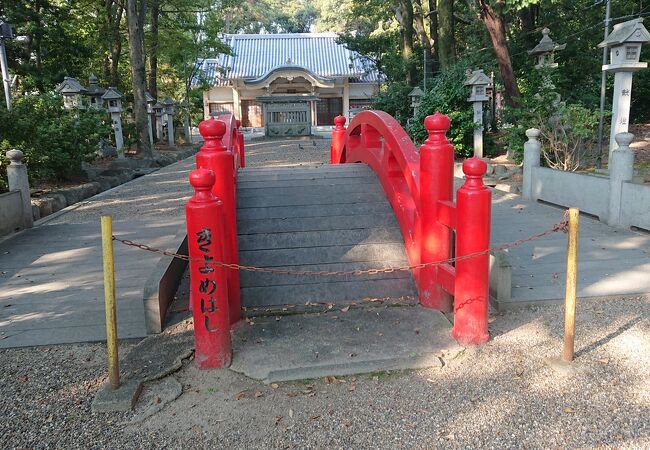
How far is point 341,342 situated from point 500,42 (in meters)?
11.3

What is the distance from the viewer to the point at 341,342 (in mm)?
3748

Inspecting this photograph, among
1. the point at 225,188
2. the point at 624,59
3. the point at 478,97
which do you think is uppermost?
the point at 624,59

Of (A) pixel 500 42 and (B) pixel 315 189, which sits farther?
(A) pixel 500 42

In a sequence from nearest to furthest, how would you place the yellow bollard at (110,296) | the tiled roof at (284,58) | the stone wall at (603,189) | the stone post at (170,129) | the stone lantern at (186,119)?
the yellow bollard at (110,296), the stone wall at (603,189), the stone post at (170,129), the stone lantern at (186,119), the tiled roof at (284,58)

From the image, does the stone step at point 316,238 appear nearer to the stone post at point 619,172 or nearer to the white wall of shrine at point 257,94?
the stone post at point 619,172

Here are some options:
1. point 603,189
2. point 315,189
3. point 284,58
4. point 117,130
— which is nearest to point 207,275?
point 315,189

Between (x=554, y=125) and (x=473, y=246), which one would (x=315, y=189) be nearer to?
(x=473, y=246)

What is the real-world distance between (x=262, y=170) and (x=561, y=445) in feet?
16.3

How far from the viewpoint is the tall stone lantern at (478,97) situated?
1269 centimetres

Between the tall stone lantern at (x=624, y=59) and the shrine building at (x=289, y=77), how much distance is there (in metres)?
24.3

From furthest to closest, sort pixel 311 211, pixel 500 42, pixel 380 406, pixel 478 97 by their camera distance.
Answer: pixel 500 42
pixel 478 97
pixel 311 211
pixel 380 406

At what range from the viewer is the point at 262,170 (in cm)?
689

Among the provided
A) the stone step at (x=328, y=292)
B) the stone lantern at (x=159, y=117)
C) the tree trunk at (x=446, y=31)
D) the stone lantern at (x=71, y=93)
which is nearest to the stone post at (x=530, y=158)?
the stone step at (x=328, y=292)

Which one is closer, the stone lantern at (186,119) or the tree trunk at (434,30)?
the tree trunk at (434,30)
